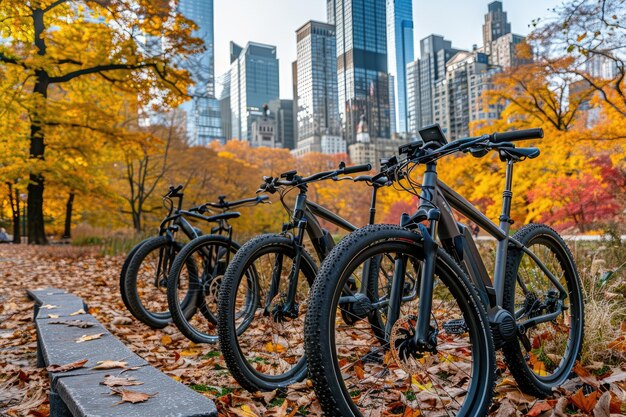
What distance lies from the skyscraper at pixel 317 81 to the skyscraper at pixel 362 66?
4.13 feet

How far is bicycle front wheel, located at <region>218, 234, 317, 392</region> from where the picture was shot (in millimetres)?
2770

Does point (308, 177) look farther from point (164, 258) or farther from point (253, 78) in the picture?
point (253, 78)

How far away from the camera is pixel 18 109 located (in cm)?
1323

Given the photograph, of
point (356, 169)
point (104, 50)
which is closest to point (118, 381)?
point (356, 169)

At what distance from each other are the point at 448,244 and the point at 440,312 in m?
0.54

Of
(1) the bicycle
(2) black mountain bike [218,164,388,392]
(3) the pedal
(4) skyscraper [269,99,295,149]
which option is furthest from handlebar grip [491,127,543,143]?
(4) skyscraper [269,99,295,149]

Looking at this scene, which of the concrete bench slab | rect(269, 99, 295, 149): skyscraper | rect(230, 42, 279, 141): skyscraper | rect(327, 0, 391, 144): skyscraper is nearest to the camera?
the concrete bench slab

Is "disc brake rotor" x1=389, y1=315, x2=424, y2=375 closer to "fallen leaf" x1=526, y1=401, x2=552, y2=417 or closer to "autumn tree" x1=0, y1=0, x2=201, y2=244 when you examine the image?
"fallen leaf" x1=526, y1=401, x2=552, y2=417

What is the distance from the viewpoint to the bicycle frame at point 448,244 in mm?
1968

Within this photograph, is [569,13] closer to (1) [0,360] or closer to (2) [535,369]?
(2) [535,369]

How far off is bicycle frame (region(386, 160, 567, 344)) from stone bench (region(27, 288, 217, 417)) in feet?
2.78

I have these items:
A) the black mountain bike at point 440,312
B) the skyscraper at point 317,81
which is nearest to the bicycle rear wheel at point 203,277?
the black mountain bike at point 440,312

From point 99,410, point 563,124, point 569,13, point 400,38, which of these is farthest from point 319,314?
point 400,38

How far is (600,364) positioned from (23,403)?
10.3 ft
